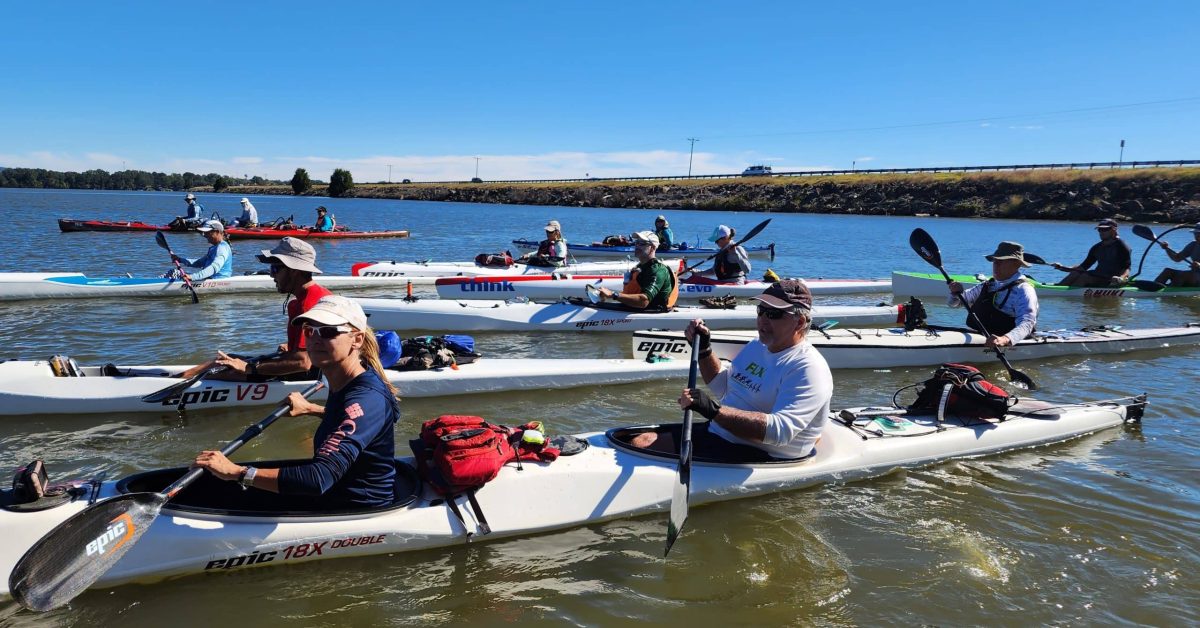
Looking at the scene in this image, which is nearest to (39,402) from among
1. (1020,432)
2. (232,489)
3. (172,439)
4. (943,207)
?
(172,439)

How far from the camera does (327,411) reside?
3.46 metres

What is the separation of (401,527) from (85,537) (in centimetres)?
148

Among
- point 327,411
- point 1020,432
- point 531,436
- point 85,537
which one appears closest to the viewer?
point 85,537

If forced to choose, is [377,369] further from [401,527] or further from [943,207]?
[943,207]

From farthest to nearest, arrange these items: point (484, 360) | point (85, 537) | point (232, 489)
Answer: point (484, 360) < point (232, 489) < point (85, 537)

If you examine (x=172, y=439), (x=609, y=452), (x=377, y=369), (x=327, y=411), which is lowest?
(x=172, y=439)

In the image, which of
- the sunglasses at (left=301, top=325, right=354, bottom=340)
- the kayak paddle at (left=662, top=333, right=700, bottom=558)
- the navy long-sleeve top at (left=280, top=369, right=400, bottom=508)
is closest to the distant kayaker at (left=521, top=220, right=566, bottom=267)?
the kayak paddle at (left=662, top=333, right=700, bottom=558)

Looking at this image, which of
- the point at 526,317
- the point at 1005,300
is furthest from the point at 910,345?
the point at 526,317

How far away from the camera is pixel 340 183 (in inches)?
4257

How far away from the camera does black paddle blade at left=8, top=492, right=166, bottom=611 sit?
3.02 meters

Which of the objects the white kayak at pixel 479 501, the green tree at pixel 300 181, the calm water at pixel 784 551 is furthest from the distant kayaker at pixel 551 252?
the green tree at pixel 300 181

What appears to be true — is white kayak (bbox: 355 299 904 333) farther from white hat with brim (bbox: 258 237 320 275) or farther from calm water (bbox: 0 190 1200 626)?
white hat with brim (bbox: 258 237 320 275)

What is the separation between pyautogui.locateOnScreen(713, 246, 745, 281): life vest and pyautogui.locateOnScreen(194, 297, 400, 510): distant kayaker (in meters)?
10.5

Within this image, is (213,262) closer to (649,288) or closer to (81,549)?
(649,288)
